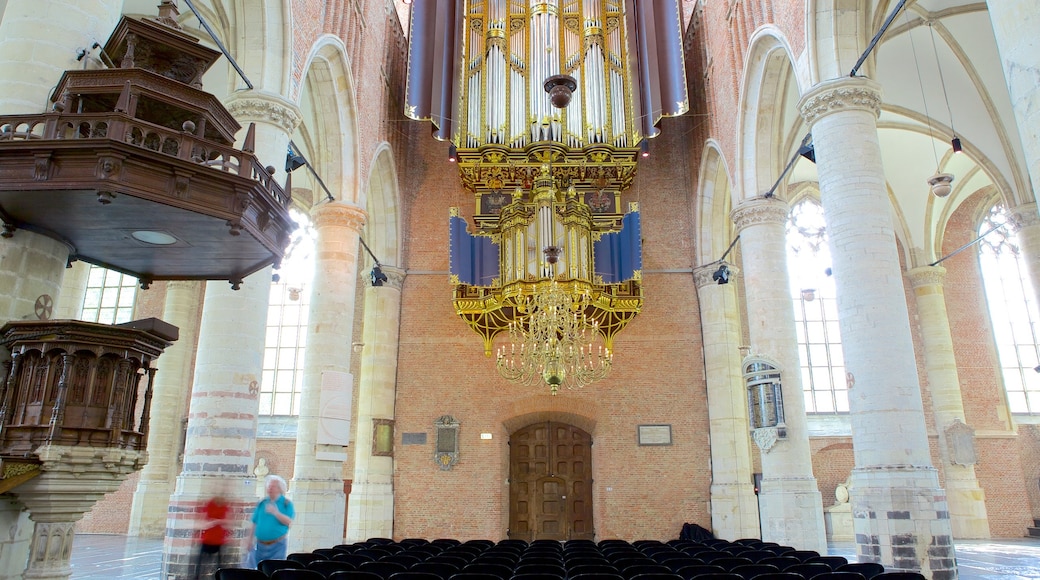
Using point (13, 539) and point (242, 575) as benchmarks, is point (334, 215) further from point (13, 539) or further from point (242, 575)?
point (242, 575)

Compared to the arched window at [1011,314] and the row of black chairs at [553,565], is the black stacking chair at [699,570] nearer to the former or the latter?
the row of black chairs at [553,565]

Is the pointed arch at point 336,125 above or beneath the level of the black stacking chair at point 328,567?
above

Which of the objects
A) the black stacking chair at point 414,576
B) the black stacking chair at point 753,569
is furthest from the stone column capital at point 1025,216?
the black stacking chair at point 414,576

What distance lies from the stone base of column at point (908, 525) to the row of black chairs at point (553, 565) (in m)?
1.03

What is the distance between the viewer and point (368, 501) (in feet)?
52.0

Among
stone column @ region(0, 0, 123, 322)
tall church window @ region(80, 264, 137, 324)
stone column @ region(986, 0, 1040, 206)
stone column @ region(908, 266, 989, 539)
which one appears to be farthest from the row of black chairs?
tall church window @ region(80, 264, 137, 324)

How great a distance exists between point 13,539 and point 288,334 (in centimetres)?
1749

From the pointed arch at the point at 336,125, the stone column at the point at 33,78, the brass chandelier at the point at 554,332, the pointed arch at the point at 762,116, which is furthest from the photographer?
the brass chandelier at the point at 554,332

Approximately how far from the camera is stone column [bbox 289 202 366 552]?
12195 millimetres

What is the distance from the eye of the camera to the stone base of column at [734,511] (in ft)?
50.5

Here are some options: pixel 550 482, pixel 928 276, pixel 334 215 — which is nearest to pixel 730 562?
pixel 334 215

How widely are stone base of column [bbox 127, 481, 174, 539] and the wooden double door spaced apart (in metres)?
8.61

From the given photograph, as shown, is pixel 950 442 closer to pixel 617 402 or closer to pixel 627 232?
pixel 617 402

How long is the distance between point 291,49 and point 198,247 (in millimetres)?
5093
